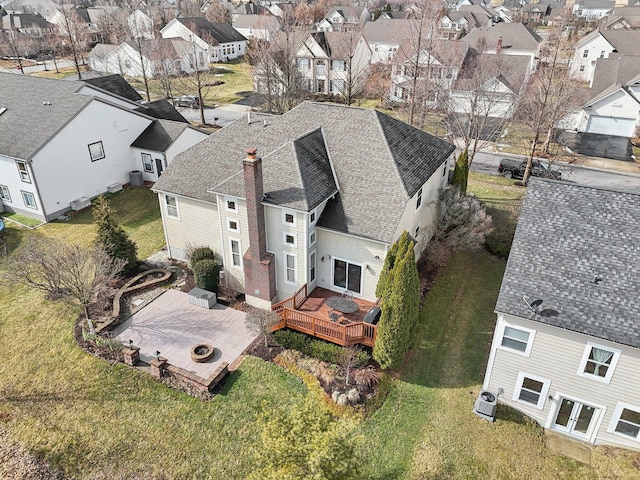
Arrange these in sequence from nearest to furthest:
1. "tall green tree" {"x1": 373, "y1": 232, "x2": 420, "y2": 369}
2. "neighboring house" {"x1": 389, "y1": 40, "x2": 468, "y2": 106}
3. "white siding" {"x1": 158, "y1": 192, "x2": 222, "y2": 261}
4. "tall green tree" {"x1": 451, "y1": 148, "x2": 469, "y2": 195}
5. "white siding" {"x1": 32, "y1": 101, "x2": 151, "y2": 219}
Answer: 1. "tall green tree" {"x1": 373, "y1": 232, "x2": 420, "y2": 369}
2. "white siding" {"x1": 158, "y1": 192, "x2": 222, "y2": 261}
3. "tall green tree" {"x1": 451, "y1": 148, "x2": 469, "y2": 195}
4. "white siding" {"x1": 32, "y1": 101, "x2": 151, "y2": 219}
5. "neighboring house" {"x1": 389, "y1": 40, "x2": 468, "y2": 106}

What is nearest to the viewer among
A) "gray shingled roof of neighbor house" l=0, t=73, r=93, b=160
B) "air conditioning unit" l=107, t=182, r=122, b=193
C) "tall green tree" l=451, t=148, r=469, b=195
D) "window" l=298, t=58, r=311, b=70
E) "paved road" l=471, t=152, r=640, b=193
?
"tall green tree" l=451, t=148, r=469, b=195

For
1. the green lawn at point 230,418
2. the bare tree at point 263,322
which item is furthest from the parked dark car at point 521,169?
the bare tree at point 263,322

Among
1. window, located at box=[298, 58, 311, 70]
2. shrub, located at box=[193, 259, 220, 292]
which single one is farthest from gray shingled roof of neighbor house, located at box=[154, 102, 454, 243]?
window, located at box=[298, 58, 311, 70]

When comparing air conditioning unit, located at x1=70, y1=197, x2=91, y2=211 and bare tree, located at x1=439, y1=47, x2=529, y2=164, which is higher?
bare tree, located at x1=439, y1=47, x2=529, y2=164

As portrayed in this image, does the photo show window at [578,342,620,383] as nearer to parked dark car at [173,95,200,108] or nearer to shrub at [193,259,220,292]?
shrub at [193,259,220,292]

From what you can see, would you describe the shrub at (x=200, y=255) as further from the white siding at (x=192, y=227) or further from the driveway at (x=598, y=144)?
the driveway at (x=598, y=144)

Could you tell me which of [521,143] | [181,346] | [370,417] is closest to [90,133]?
[181,346]

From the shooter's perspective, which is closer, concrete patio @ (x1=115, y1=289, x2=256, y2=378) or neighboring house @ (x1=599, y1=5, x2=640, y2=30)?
concrete patio @ (x1=115, y1=289, x2=256, y2=378)
